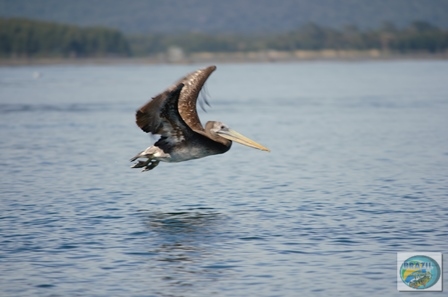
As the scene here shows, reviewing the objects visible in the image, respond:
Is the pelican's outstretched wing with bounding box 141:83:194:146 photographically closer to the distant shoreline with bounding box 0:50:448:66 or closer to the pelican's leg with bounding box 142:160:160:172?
the pelican's leg with bounding box 142:160:160:172

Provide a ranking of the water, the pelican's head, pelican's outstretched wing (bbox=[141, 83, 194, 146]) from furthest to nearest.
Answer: the pelican's head, pelican's outstretched wing (bbox=[141, 83, 194, 146]), the water

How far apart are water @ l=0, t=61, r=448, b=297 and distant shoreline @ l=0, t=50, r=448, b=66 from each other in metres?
120

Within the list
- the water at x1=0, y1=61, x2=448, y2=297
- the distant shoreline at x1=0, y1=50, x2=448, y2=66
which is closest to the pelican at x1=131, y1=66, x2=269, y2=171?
the water at x1=0, y1=61, x2=448, y2=297

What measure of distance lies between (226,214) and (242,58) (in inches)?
6455

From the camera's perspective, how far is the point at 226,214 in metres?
15.6

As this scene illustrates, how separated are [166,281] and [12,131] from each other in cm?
2134

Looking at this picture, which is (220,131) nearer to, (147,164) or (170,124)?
(170,124)

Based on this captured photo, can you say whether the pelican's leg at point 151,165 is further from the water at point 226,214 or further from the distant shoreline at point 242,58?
the distant shoreline at point 242,58

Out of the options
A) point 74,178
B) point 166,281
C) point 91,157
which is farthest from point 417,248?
point 91,157

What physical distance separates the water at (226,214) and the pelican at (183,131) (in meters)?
0.96

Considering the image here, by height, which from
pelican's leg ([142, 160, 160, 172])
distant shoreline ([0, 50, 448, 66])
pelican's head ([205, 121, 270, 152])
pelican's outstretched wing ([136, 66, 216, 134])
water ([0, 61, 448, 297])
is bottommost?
water ([0, 61, 448, 297])

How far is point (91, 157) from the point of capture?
24234 millimetres

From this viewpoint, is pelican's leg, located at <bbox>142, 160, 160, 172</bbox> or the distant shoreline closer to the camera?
pelican's leg, located at <bbox>142, 160, 160, 172</bbox>

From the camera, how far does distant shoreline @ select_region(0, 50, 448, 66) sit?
155250mm
